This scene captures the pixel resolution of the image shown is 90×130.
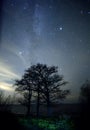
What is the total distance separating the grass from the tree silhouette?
754 mm

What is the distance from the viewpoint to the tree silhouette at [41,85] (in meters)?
9.85

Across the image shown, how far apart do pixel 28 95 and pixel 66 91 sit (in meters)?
1.54

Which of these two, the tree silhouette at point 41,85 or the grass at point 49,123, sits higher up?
the tree silhouette at point 41,85

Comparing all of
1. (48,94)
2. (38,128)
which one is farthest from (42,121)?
(48,94)

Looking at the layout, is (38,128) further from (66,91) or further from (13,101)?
(66,91)

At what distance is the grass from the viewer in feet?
28.0

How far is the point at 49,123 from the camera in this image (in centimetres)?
891

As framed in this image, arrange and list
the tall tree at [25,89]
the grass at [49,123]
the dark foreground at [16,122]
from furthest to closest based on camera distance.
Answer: the tall tree at [25,89] → the grass at [49,123] → the dark foreground at [16,122]

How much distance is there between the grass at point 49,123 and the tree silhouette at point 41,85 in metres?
0.75

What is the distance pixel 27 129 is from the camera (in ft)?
26.9

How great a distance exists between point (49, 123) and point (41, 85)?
1729 mm

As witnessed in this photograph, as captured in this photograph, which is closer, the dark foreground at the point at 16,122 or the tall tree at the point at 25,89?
the dark foreground at the point at 16,122

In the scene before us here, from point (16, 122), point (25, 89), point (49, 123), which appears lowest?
point (16, 122)

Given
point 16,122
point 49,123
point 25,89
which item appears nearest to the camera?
point 16,122
